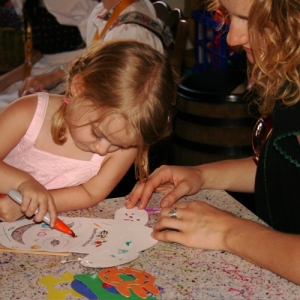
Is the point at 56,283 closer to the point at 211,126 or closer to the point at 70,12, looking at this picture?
the point at 211,126

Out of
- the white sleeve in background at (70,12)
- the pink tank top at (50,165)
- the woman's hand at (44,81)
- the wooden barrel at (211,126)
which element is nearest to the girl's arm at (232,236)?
the pink tank top at (50,165)

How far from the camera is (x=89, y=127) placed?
4.30 feet

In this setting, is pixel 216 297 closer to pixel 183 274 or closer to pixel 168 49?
pixel 183 274

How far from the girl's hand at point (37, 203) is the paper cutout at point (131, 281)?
0.71 ft

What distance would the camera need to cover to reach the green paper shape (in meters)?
0.91

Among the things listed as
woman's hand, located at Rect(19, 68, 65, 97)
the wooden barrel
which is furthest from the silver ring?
woman's hand, located at Rect(19, 68, 65, 97)

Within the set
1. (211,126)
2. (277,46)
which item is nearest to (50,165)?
(277,46)

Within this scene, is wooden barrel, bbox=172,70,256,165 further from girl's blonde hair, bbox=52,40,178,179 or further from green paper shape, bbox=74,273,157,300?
green paper shape, bbox=74,273,157,300

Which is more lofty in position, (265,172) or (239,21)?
(239,21)

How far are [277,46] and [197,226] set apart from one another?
14.1 inches

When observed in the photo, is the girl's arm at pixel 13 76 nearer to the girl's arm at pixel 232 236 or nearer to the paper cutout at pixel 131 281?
the girl's arm at pixel 232 236

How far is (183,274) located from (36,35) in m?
2.20

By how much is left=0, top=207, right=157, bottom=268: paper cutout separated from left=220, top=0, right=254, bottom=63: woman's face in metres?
0.39

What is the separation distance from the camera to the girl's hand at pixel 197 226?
107 centimetres
